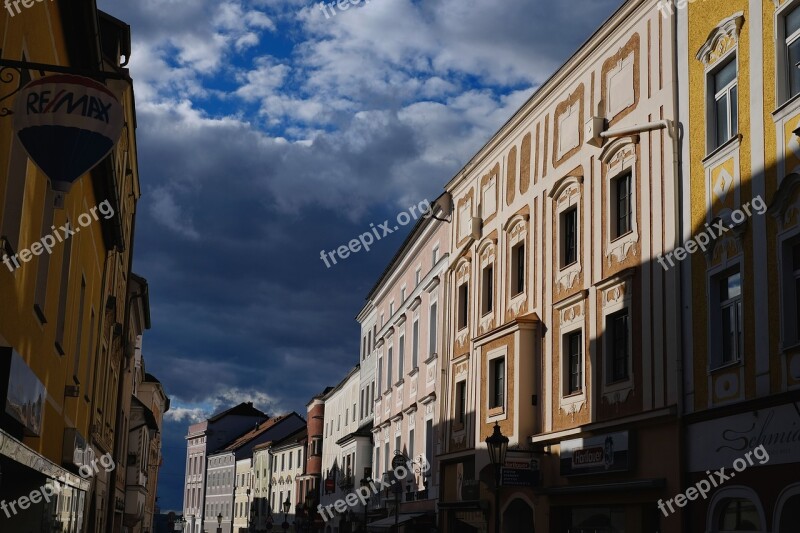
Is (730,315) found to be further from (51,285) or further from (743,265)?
(51,285)

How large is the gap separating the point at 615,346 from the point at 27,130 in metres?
15.0

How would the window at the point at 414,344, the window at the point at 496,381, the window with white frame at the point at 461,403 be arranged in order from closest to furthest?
the window at the point at 496,381
the window with white frame at the point at 461,403
the window at the point at 414,344

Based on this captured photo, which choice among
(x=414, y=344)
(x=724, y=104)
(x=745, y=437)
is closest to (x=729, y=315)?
(x=745, y=437)

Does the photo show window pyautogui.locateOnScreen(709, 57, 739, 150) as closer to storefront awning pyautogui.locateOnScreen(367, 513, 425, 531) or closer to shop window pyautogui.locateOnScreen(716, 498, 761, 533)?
shop window pyautogui.locateOnScreen(716, 498, 761, 533)

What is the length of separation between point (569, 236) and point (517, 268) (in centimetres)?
326

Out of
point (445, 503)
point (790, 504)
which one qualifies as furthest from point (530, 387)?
point (790, 504)

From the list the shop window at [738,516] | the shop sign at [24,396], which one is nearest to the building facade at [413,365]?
the shop window at [738,516]

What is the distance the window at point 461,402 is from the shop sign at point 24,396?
62.5ft

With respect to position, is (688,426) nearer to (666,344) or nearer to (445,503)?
(666,344)

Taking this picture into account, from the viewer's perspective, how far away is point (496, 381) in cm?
2667

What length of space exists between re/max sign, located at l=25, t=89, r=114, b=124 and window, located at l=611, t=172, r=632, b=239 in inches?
566

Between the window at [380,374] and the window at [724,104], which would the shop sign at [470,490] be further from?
the window at [380,374]

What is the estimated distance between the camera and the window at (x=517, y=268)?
26.4 meters

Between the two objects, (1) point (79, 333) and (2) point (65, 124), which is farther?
(1) point (79, 333)
